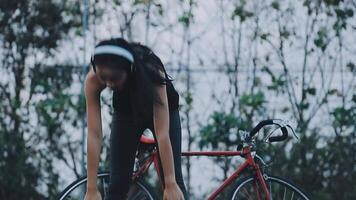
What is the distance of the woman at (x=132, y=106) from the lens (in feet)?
12.0

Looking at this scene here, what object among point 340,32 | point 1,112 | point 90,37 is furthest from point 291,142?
point 1,112

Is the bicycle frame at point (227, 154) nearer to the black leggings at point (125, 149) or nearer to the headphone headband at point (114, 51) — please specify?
the black leggings at point (125, 149)

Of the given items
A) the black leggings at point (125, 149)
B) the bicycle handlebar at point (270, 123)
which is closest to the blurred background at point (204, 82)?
the bicycle handlebar at point (270, 123)

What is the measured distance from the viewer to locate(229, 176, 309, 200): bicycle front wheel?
4.61m

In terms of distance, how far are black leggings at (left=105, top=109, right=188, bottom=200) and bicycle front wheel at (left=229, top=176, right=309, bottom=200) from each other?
0.46m

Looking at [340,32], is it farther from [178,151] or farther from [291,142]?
[178,151]

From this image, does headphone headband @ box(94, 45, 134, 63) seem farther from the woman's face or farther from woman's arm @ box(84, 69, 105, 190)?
woman's arm @ box(84, 69, 105, 190)

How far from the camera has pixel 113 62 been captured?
361 centimetres

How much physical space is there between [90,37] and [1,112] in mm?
983

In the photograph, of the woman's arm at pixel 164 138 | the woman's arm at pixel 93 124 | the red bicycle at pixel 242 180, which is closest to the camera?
the woman's arm at pixel 164 138

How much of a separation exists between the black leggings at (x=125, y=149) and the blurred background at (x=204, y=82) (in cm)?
210

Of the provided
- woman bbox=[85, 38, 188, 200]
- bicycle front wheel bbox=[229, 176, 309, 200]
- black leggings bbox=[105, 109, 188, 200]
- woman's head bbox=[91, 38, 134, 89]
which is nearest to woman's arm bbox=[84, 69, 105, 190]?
woman bbox=[85, 38, 188, 200]

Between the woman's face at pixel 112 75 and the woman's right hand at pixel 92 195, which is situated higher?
the woman's face at pixel 112 75

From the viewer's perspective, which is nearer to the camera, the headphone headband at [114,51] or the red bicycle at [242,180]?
the headphone headband at [114,51]
